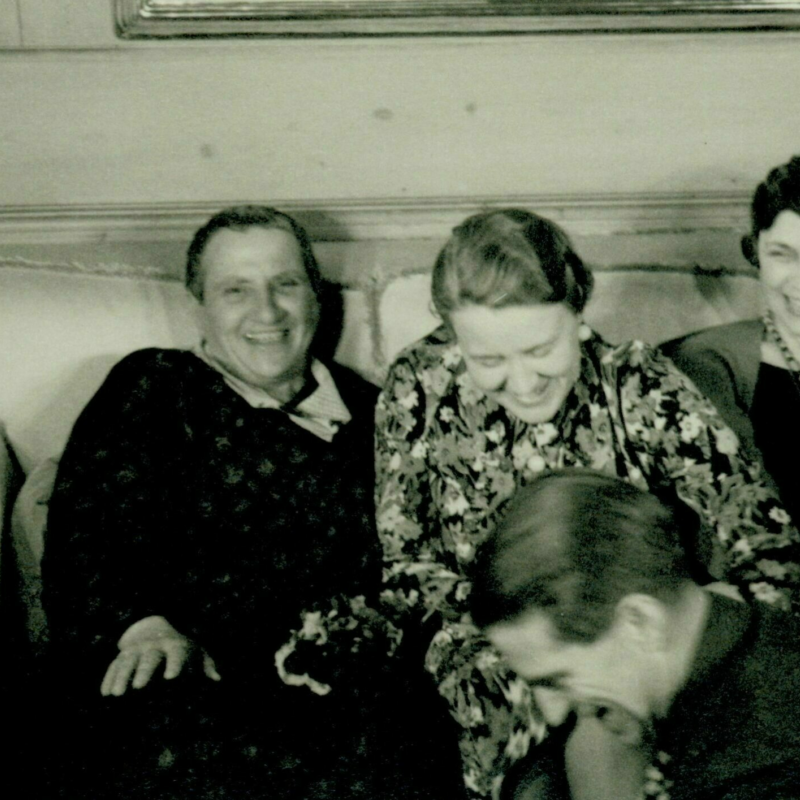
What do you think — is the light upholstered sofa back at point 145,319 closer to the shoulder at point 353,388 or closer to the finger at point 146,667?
the shoulder at point 353,388

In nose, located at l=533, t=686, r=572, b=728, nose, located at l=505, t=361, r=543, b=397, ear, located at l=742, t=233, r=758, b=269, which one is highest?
ear, located at l=742, t=233, r=758, b=269

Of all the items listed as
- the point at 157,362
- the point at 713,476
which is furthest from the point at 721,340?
the point at 157,362

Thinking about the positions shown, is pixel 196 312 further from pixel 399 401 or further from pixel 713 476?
pixel 713 476

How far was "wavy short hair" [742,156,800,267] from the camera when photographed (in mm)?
1997

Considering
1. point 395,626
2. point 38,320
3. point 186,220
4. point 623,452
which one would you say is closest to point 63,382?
point 38,320

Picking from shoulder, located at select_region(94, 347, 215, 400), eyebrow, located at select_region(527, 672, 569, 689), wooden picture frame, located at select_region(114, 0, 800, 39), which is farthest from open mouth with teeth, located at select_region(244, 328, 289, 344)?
eyebrow, located at select_region(527, 672, 569, 689)

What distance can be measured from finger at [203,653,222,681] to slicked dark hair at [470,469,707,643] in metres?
0.62

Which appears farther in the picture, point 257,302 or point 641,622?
point 257,302

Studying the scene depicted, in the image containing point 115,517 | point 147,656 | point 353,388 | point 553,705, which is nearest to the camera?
point 553,705

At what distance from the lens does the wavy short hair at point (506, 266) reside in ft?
5.50

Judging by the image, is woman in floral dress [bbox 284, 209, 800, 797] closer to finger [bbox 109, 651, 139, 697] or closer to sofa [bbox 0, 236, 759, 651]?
finger [bbox 109, 651, 139, 697]

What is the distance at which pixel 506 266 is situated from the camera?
1687 mm

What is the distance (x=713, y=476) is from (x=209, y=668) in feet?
3.33

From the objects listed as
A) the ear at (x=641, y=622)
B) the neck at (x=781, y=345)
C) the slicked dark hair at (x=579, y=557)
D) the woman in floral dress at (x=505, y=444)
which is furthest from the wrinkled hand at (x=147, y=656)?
the neck at (x=781, y=345)
